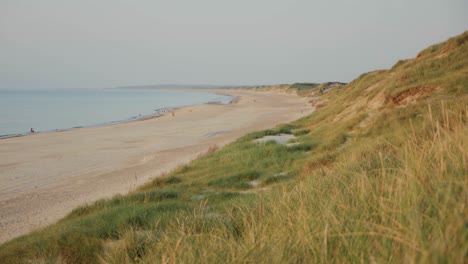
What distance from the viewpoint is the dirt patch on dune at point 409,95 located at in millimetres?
15116

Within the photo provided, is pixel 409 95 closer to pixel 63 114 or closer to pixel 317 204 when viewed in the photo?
pixel 317 204

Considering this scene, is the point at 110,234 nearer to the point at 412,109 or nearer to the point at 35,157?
the point at 412,109

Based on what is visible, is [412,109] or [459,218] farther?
[412,109]

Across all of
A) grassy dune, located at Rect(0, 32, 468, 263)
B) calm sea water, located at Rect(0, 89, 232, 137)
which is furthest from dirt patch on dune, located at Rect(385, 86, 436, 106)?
calm sea water, located at Rect(0, 89, 232, 137)

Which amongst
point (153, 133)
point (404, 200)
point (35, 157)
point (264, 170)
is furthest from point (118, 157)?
point (404, 200)

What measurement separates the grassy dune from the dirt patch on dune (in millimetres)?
61

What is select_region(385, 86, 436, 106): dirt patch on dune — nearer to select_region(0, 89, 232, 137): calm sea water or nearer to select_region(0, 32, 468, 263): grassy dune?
select_region(0, 32, 468, 263): grassy dune

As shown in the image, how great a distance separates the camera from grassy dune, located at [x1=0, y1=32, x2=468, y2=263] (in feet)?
7.63

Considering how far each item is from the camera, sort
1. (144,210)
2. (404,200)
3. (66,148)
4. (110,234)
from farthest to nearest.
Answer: (66,148)
(144,210)
(110,234)
(404,200)

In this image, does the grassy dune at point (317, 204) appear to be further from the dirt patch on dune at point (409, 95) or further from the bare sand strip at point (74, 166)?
the bare sand strip at point (74, 166)

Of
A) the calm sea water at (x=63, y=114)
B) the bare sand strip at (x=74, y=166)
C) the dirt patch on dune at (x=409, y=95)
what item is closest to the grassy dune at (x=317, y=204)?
the dirt patch on dune at (x=409, y=95)

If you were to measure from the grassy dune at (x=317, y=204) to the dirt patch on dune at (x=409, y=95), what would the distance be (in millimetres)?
61

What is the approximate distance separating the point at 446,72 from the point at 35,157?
27916 mm

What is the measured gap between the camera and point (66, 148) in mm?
31500
